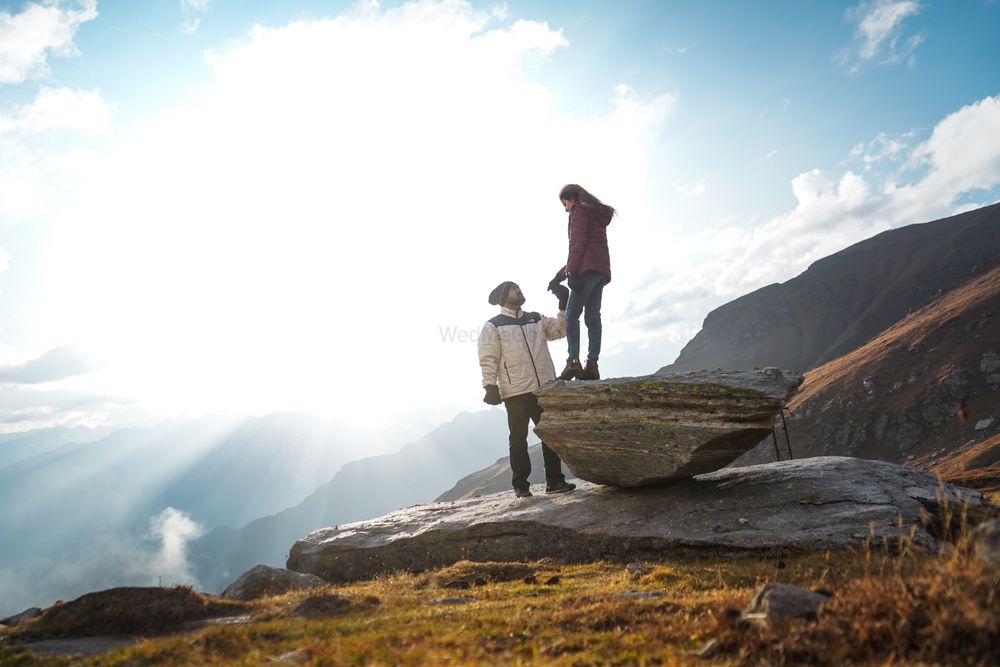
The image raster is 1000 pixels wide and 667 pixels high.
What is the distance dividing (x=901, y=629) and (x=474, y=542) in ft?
36.4

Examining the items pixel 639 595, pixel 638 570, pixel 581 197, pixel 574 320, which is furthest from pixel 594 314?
pixel 639 595

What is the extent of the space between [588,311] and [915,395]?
127169 millimetres

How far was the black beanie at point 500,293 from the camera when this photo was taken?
15180 millimetres

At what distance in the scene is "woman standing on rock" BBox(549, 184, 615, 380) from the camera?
13.6m

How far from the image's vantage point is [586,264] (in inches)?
532

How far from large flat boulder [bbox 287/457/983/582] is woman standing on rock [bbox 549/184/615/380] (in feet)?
12.1

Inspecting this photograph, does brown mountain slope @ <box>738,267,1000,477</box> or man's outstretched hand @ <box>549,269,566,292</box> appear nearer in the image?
man's outstretched hand @ <box>549,269,566,292</box>

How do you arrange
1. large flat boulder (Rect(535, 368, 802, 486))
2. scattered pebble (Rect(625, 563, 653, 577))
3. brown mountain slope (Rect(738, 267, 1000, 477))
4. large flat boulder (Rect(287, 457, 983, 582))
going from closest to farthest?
1. scattered pebble (Rect(625, 563, 653, 577))
2. large flat boulder (Rect(287, 457, 983, 582))
3. large flat boulder (Rect(535, 368, 802, 486))
4. brown mountain slope (Rect(738, 267, 1000, 477))

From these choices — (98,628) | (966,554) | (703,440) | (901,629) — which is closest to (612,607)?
(901,629)

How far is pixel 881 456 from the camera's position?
103312 millimetres

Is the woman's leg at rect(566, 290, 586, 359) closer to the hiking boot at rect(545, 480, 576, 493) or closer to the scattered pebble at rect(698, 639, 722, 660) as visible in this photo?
the hiking boot at rect(545, 480, 576, 493)

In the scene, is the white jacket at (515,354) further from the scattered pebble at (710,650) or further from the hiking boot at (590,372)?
the scattered pebble at (710,650)

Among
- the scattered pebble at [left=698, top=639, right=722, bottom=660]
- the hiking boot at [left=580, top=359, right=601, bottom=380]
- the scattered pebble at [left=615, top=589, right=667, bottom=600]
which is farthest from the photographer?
the hiking boot at [left=580, top=359, right=601, bottom=380]

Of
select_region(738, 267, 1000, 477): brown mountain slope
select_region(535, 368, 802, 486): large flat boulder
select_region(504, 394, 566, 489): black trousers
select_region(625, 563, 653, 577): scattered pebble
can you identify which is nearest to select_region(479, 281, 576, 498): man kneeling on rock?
select_region(504, 394, 566, 489): black trousers
